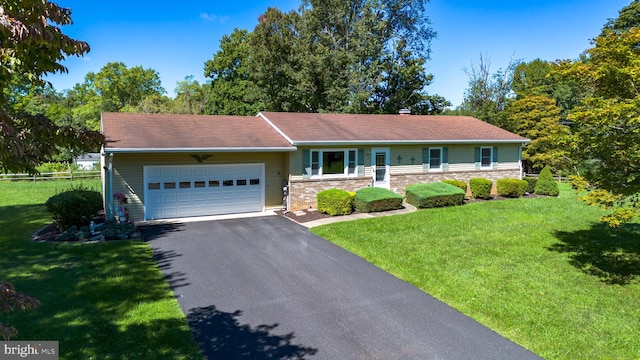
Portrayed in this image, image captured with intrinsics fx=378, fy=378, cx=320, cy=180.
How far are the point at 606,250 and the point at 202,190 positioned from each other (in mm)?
13429

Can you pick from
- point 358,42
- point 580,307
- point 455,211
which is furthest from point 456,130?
point 580,307

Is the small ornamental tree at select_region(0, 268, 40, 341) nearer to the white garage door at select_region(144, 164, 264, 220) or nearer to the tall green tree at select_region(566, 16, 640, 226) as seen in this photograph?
the tall green tree at select_region(566, 16, 640, 226)

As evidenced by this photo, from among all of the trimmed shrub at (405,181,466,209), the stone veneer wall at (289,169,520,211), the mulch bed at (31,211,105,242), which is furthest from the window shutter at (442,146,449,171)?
the mulch bed at (31,211,105,242)

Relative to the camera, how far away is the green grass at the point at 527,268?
6.07 m

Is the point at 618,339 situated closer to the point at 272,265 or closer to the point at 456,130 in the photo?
the point at 272,265

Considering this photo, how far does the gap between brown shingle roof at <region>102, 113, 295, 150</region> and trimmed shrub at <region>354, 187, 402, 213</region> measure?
11.5ft

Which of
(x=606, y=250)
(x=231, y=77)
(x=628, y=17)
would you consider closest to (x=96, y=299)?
(x=606, y=250)

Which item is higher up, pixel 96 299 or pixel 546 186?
pixel 546 186

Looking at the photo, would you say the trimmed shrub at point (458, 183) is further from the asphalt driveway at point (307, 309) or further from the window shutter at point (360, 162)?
the asphalt driveway at point (307, 309)

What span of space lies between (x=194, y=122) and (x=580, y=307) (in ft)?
51.8

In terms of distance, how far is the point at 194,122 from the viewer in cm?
1753

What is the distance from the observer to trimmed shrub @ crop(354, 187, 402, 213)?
1517cm

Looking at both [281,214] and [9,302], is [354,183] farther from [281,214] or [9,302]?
[9,302]

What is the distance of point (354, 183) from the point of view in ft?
56.0
